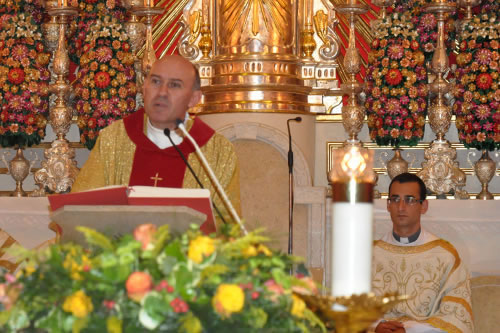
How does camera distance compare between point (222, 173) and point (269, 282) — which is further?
point (222, 173)

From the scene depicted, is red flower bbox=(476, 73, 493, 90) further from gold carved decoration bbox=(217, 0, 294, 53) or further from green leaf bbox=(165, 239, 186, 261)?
green leaf bbox=(165, 239, 186, 261)

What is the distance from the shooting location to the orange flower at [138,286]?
1938mm

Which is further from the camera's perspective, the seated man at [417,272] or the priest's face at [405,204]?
the priest's face at [405,204]

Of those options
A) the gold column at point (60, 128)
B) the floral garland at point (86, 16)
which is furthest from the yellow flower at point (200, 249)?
the floral garland at point (86, 16)

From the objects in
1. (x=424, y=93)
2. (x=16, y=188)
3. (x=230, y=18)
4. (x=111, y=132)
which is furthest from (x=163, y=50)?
(x=111, y=132)

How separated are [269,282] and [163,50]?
20.2 ft

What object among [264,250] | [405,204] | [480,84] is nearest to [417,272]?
[405,204]

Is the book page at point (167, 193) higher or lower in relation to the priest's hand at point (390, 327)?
higher

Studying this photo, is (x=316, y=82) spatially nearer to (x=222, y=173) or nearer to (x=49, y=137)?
(x=49, y=137)

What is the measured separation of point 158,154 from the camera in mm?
4426

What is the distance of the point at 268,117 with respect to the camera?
7039 millimetres

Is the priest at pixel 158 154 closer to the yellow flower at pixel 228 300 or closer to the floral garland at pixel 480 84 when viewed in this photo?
the yellow flower at pixel 228 300

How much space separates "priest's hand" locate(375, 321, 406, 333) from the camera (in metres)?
4.81

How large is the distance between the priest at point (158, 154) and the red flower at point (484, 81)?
9.56ft
